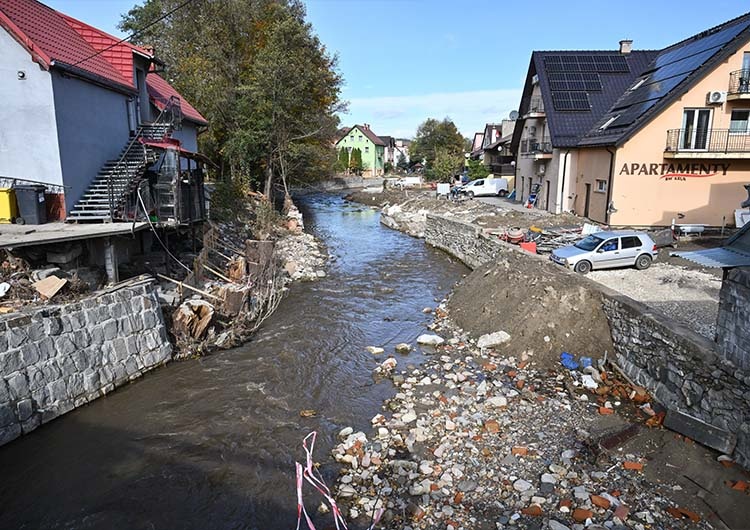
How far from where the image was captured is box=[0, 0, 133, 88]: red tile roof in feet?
43.2

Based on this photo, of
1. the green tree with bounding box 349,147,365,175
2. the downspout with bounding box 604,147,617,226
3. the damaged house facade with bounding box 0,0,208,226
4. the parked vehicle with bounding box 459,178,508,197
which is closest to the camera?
the damaged house facade with bounding box 0,0,208,226

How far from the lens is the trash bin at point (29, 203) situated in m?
13.4

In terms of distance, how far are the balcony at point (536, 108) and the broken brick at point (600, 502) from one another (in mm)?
28456

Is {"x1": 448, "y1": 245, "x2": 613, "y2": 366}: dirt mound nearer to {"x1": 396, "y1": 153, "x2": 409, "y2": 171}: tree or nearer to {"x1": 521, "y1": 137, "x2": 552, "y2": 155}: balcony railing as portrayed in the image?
{"x1": 521, "y1": 137, "x2": 552, "y2": 155}: balcony railing

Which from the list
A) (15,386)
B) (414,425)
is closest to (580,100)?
(414,425)

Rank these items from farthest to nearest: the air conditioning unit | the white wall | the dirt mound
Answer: the air conditioning unit → the white wall → the dirt mound

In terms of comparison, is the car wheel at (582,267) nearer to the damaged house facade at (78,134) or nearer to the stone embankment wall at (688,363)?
the stone embankment wall at (688,363)

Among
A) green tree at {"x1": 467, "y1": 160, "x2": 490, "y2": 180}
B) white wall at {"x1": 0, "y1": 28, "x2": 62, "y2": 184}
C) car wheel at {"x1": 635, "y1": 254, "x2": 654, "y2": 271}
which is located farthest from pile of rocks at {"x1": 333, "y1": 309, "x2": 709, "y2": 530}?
green tree at {"x1": 467, "y1": 160, "x2": 490, "y2": 180}

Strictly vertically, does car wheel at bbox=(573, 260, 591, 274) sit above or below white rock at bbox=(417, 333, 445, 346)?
above

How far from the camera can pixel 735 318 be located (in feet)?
27.0

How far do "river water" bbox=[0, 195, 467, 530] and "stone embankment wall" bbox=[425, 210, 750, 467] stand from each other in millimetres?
5235

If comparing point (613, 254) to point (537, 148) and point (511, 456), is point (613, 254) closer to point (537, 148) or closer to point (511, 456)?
point (511, 456)

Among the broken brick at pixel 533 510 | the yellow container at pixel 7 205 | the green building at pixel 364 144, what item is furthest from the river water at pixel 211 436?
the green building at pixel 364 144

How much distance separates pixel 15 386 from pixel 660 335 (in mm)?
12841
